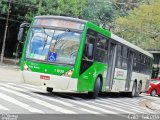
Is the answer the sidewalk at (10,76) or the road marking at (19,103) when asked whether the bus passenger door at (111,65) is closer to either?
the sidewalk at (10,76)

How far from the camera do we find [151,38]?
160 ft

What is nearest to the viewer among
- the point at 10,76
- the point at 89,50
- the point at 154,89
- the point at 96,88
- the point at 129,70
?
the point at 89,50

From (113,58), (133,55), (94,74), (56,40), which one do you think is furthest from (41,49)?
(133,55)

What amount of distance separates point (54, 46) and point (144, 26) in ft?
109

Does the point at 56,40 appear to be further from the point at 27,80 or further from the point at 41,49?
the point at 27,80

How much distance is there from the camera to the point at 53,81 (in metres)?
16.5

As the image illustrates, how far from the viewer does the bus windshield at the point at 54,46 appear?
1667cm

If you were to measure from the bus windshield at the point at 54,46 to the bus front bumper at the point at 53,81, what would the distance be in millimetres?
607

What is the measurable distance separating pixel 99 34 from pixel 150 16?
Answer: 99.4 feet

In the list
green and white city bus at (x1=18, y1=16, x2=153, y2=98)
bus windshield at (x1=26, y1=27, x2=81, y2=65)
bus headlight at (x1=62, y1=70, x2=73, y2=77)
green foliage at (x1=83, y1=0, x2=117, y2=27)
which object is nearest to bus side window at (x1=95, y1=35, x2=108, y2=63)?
green and white city bus at (x1=18, y1=16, x2=153, y2=98)

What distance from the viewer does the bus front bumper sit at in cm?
1639

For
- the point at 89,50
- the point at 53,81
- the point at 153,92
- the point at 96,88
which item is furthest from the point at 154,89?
the point at 53,81

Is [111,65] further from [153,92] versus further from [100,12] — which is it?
[100,12]

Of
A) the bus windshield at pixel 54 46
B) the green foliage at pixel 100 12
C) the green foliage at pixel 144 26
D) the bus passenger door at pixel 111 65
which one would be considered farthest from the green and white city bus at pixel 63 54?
the green foliage at pixel 100 12
